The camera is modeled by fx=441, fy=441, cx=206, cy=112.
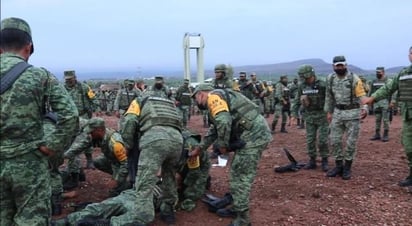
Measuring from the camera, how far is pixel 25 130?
3.07 meters

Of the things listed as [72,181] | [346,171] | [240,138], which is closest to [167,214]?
[240,138]

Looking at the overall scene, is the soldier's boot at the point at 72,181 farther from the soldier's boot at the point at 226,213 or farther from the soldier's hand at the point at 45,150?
the soldier's hand at the point at 45,150

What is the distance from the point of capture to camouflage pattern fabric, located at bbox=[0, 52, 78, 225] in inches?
118

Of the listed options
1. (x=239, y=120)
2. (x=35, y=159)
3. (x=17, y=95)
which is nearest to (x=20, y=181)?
(x=35, y=159)

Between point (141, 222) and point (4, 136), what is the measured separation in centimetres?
196

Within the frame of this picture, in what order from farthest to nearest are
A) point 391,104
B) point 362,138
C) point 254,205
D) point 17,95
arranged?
point 362,138, point 391,104, point 254,205, point 17,95

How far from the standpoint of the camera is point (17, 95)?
2982mm

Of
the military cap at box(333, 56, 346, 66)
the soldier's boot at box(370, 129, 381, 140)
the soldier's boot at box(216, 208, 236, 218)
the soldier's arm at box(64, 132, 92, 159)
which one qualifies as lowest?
the soldier's boot at box(370, 129, 381, 140)

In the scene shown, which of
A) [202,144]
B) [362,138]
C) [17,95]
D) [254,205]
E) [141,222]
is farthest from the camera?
[362,138]

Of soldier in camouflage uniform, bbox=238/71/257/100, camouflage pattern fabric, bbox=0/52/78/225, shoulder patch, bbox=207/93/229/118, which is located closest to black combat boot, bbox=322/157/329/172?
shoulder patch, bbox=207/93/229/118

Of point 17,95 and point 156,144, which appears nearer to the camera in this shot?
point 17,95

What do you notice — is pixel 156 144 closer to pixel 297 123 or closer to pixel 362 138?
pixel 362 138

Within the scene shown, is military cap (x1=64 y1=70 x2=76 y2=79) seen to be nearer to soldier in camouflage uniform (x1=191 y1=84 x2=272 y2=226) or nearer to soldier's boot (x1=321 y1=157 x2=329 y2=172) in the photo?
soldier in camouflage uniform (x1=191 y1=84 x2=272 y2=226)

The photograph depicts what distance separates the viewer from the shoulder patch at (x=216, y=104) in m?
4.58
